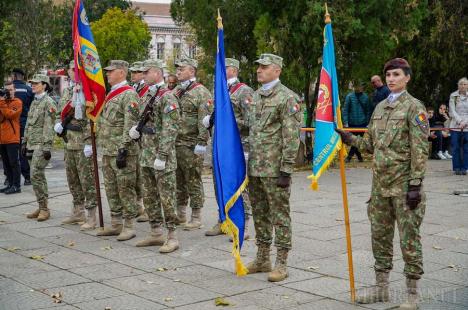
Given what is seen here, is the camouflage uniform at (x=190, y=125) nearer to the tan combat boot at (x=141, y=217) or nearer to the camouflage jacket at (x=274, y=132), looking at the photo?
the tan combat boot at (x=141, y=217)

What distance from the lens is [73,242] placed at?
379 inches

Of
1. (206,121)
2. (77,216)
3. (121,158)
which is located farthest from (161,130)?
(77,216)

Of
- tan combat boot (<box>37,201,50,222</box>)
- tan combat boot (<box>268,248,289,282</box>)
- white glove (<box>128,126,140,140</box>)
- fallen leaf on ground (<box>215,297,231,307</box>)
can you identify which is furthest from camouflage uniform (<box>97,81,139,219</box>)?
fallen leaf on ground (<box>215,297,231,307</box>)

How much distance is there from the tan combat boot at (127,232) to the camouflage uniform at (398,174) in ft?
13.4

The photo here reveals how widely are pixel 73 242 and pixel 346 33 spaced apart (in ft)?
28.4

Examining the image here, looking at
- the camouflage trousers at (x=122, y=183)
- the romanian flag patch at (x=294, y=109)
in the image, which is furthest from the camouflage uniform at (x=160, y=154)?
the romanian flag patch at (x=294, y=109)

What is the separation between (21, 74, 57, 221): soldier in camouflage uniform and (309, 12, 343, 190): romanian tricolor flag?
547 cm

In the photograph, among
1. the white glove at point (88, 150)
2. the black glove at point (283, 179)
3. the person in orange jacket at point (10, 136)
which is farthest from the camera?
the person in orange jacket at point (10, 136)

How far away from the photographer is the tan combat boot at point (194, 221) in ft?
34.3

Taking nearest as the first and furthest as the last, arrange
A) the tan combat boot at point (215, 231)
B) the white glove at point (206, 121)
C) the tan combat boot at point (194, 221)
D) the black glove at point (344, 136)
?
the black glove at point (344, 136)
the white glove at point (206, 121)
the tan combat boot at point (215, 231)
the tan combat boot at point (194, 221)

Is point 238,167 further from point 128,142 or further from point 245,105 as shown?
point 128,142

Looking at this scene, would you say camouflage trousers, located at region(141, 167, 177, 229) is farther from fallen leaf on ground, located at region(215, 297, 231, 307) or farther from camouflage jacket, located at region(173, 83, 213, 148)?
fallen leaf on ground, located at region(215, 297, 231, 307)

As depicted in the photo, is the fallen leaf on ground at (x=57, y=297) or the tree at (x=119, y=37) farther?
the tree at (x=119, y=37)

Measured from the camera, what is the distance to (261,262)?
25.9ft
